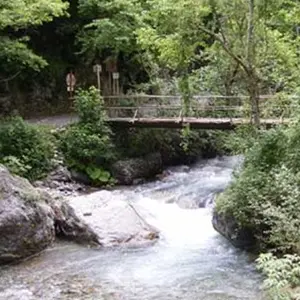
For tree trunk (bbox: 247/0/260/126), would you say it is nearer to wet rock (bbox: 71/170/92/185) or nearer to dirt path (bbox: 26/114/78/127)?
wet rock (bbox: 71/170/92/185)

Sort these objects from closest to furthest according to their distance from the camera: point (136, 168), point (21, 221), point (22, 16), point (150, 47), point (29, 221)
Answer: point (21, 221) → point (29, 221) → point (22, 16) → point (150, 47) → point (136, 168)

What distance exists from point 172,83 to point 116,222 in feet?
38.5

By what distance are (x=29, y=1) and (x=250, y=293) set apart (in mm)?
11094

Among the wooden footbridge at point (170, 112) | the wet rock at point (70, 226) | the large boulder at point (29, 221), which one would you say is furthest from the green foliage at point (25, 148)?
the large boulder at point (29, 221)

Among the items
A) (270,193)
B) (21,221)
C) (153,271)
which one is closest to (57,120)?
(21,221)

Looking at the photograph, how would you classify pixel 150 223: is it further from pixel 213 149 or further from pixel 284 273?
pixel 213 149

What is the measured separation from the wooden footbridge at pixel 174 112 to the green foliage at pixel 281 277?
8.94 meters

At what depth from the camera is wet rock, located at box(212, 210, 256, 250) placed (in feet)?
34.8

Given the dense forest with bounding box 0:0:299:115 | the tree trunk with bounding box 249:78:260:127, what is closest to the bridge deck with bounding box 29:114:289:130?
the dense forest with bounding box 0:0:299:115

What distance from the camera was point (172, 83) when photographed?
2252 centimetres

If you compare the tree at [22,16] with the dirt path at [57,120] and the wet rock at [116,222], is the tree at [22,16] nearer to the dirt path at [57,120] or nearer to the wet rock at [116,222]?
the dirt path at [57,120]

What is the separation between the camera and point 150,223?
12.7 metres

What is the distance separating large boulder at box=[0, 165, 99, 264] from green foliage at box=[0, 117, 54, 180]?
365 cm

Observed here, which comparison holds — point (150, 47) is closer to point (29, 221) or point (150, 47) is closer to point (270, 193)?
point (29, 221)
